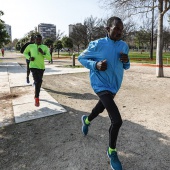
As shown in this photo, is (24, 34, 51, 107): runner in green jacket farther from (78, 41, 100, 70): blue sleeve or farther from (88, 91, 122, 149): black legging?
(88, 91, 122, 149): black legging

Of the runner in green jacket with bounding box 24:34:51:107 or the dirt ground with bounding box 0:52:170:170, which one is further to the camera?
the runner in green jacket with bounding box 24:34:51:107

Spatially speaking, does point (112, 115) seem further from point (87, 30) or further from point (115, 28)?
point (87, 30)

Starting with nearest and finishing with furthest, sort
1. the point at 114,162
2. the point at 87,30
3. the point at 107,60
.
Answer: the point at 114,162 → the point at 107,60 → the point at 87,30

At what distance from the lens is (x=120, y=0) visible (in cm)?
1104

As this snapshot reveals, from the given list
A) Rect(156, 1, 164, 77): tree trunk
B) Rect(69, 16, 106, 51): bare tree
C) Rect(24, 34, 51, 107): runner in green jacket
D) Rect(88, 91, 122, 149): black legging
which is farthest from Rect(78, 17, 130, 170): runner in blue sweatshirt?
Rect(69, 16, 106, 51): bare tree

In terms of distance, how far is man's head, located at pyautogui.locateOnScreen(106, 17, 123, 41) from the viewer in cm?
265

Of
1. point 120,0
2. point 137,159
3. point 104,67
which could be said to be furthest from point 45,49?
point 120,0

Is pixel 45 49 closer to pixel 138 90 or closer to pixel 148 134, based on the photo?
pixel 148 134

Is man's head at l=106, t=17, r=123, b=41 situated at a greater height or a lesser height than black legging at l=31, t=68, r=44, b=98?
greater

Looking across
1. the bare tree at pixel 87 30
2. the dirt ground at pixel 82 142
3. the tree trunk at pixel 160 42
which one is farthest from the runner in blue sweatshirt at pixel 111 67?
the bare tree at pixel 87 30

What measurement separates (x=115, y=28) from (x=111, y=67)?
0.53 m

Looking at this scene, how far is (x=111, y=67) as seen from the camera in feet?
8.98

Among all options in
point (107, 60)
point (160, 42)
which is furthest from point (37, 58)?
point (160, 42)

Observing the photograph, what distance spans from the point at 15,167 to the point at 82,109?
2763mm
